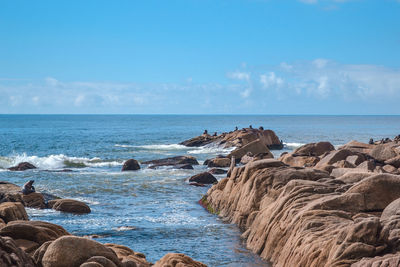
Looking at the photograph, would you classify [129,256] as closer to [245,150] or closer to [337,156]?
[337,156]

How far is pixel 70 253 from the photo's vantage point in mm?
11609

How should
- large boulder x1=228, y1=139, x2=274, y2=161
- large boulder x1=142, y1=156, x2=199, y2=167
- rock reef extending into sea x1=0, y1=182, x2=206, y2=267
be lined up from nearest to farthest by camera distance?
1. rock reef extending into sea x1=0, y1=182, x2=206, y2=267
2. large boulder x1=142, y1=156, x2=199, y2=167
3. large boulder x1=228, y1=139, x2=274, y2=161

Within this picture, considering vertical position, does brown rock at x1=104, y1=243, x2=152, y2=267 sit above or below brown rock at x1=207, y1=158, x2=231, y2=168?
above

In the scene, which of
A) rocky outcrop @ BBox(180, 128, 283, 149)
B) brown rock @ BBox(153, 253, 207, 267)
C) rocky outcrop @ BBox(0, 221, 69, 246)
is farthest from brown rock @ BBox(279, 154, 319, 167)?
rocky outcrop @ BBox(0, 221, 69, 246)

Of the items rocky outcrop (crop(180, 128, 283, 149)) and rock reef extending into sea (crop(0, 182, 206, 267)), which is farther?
rocky outcrop (crop(180, 128, 283, 149))

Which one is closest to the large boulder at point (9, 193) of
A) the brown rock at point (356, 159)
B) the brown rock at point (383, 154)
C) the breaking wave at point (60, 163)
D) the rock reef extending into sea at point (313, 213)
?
the rock reef extending into sea at point (313, 213)

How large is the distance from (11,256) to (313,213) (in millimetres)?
9436

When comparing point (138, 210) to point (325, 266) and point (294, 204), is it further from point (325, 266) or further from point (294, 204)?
point (325, 266)

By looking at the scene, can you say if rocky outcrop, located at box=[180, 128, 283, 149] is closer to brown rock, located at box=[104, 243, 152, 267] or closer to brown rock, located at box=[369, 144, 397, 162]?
brown rock, located at box=[369, 144, 397, 162]

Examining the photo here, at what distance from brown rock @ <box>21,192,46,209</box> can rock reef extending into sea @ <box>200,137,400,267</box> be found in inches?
351

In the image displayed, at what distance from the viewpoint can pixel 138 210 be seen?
89.9 ft

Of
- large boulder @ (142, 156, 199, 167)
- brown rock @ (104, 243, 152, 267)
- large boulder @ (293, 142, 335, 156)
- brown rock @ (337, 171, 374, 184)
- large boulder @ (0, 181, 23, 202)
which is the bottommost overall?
large boulder @ (142, 156, 199, 167)

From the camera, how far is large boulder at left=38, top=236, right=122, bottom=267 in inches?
454

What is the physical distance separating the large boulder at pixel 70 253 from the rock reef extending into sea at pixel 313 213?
5580 mm
